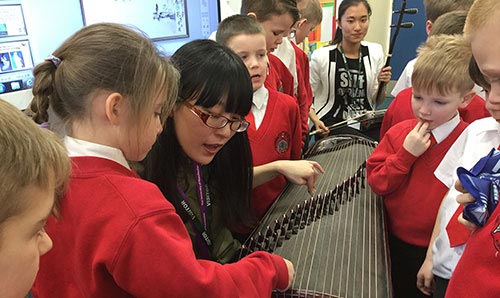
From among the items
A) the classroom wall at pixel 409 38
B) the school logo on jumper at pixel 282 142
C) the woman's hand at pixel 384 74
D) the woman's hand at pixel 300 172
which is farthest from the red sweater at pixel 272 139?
the classroom wall at pixel 409 38

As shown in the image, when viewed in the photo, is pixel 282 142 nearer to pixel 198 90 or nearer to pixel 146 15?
pixel 198 90

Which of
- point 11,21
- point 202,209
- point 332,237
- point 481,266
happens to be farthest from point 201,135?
point 11,21

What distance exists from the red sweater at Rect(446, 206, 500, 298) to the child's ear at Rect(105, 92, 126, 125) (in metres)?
0.72

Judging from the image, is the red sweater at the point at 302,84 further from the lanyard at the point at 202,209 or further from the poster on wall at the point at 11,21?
the poster on wall at the point at 11,21

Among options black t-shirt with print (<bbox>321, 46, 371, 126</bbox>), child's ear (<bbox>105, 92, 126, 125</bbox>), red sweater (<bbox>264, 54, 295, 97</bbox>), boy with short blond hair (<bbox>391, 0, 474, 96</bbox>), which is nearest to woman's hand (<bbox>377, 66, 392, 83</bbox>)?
black t-shirt with print (<bbox>321, 46, 371, 126</bbox>)

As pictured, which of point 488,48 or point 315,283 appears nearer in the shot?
point 488,48

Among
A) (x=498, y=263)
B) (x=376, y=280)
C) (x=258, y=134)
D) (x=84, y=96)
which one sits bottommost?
(x=376, y=280)

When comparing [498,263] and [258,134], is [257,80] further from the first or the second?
[498,263]

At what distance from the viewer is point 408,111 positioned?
1.70 metres

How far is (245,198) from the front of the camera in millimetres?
1311

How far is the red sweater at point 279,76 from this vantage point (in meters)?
1.95

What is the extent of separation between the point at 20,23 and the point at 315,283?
1.60 m

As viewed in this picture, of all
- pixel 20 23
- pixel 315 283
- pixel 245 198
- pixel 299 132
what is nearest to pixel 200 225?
pixel 245 198

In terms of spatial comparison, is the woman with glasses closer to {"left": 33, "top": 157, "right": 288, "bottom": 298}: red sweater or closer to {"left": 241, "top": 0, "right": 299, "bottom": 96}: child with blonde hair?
{"left": 33, "top": 157, "right": 288, "bottom": 298}: red sweater
